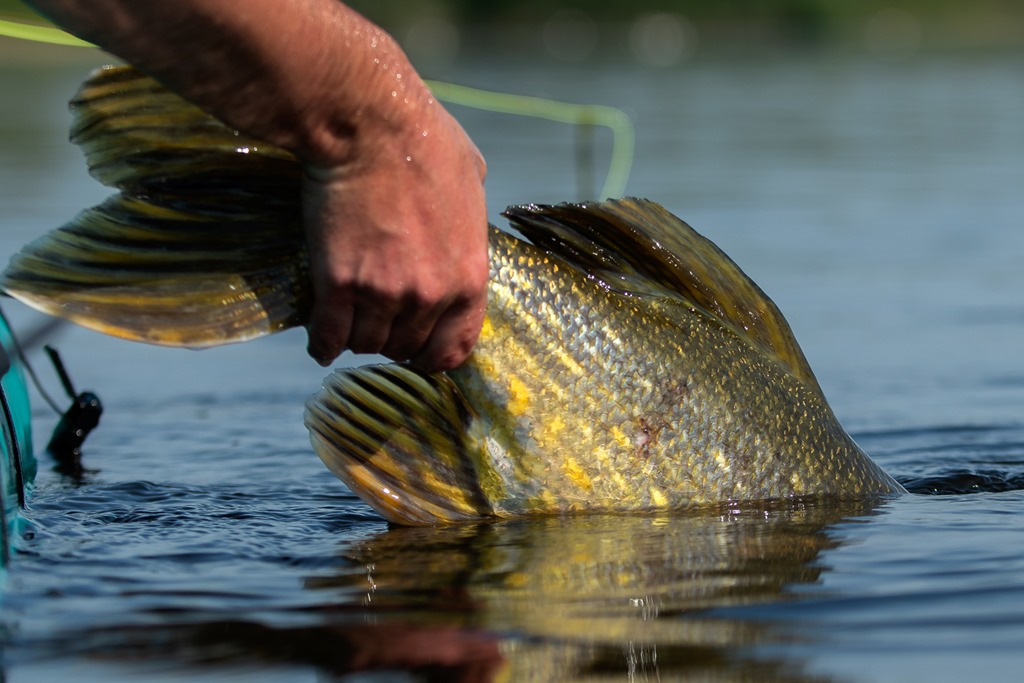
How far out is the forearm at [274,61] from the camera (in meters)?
2.71

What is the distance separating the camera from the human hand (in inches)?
119

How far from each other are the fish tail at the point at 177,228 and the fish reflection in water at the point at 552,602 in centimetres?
65

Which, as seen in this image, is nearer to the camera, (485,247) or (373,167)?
(373,167)

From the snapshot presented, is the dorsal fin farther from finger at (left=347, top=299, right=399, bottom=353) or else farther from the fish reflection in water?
finger at (left=347, top=299, right=399, bottom=353)

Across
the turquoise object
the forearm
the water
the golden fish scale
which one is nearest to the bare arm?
the forearm

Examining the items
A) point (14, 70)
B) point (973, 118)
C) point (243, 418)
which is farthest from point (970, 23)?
point (243, 418)

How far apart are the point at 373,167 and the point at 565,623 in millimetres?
1053

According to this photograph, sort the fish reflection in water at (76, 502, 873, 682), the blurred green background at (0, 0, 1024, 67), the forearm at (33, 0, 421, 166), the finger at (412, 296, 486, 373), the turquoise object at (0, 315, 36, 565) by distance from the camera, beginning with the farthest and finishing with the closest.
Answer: the blurred green background at (0, 0, 1024, 67), the turquoise object at (0, 315, 36, 565), the finger at (412, 296, 486, 373), the fish reflection in water at (76, 502, 873, 682), the forearm at (33, 0, 421, 166)

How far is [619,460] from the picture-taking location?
13.6ft

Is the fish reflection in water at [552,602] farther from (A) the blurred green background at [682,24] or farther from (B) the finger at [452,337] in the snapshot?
(A) the blurred green background at [682,24]

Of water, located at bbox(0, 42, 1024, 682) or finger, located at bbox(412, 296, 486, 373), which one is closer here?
water, located at bbox(0, 42, 1024, 682)

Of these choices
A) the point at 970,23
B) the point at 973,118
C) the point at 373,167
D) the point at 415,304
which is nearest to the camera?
the point at 373,167

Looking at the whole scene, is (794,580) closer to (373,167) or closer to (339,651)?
(339,651)

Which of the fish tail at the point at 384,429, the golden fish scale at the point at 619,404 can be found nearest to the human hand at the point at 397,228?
the golden fish scale at the point at 619,404
